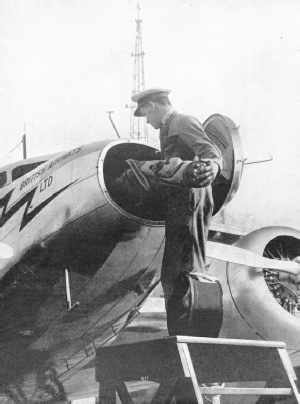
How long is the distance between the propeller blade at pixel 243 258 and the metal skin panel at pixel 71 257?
43 centimetres

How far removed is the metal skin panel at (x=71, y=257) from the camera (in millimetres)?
4195

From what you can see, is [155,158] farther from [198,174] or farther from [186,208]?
[198,174]

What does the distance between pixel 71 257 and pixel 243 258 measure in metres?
1.41

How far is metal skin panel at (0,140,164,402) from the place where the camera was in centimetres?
420

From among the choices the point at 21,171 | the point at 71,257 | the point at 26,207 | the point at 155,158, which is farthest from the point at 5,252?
the point at 21,171

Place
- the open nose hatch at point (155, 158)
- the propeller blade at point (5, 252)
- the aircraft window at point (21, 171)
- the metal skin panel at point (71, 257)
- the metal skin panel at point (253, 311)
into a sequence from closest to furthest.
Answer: the open nose hatch at point (155, 158) < the metal skin panel at point (71, 257) < the propeller blade at point (5, 252) < the metal skin panel at point (253, 311) < the aircraft window at point (21, 171)

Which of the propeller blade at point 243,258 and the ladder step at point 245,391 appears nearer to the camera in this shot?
the ladder step at point 245,391

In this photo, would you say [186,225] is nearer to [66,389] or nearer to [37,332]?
[37,332]

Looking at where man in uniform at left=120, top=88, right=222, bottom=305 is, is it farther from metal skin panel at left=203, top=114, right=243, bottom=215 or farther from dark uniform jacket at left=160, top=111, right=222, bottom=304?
metal skin panel at left=203, top=114, right=243, bottom=215

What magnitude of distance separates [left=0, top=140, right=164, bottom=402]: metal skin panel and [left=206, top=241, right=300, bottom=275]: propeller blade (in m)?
0.43

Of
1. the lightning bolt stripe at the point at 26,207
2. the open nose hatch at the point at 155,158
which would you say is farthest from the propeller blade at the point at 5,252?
the open nose hatch at the point at 155,158

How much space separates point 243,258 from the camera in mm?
4707

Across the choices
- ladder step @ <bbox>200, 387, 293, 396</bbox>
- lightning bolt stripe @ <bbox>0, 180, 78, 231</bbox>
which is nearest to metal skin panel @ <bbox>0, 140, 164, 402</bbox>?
lightning bolt stripe @ <bbox>0, 180, 78, 231</bbox>

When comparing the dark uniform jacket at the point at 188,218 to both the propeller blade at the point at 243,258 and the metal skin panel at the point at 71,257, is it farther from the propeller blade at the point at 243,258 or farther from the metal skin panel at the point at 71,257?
the propeller blade at the point at 243,258
